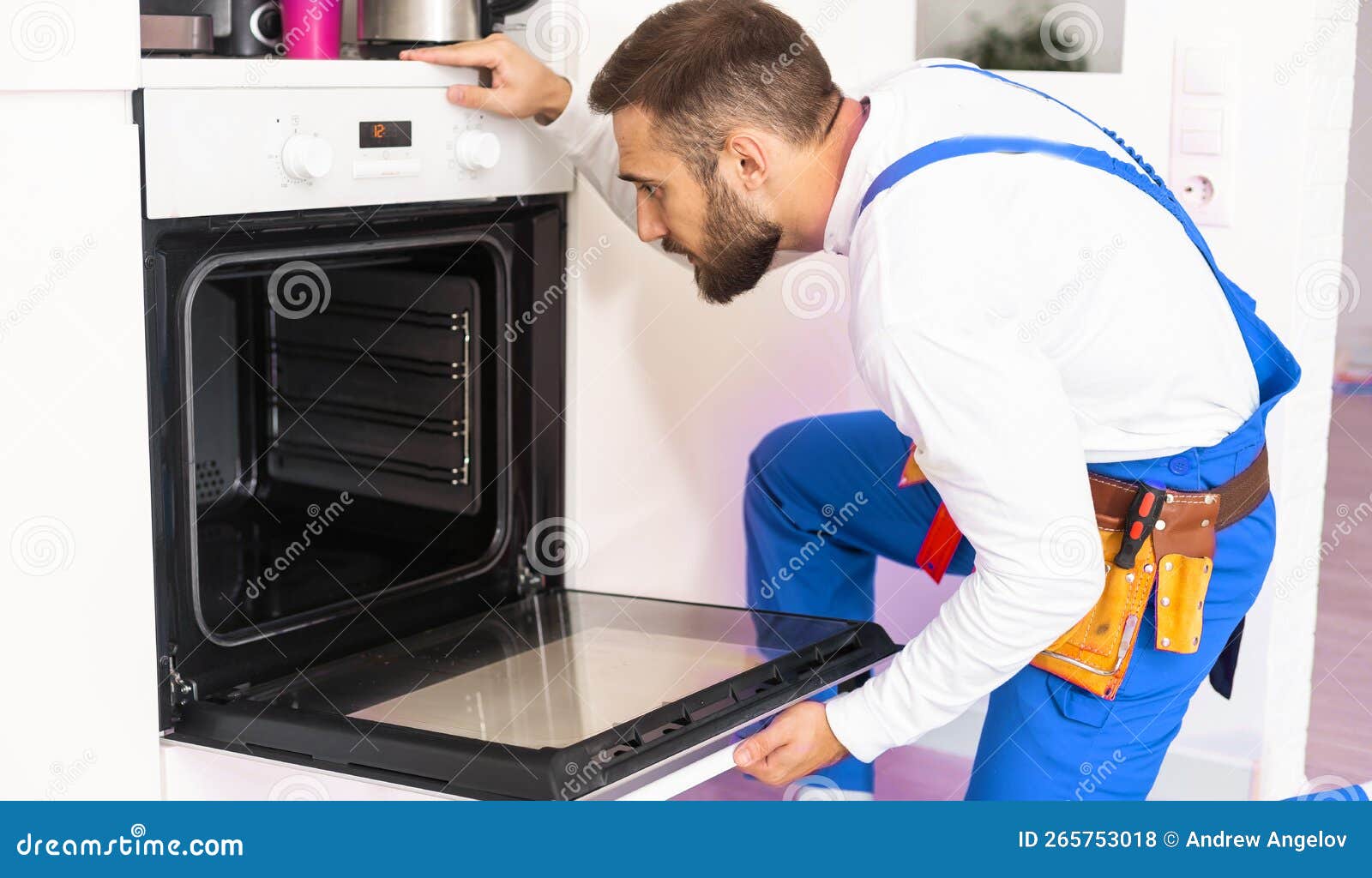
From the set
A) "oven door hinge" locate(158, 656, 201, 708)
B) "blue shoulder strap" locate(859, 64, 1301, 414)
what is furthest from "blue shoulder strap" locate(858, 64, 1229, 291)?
"oven door hinge" locate(158, 656, 201, 708)

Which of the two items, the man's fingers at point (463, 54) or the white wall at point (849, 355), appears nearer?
the man's fingers at point (463, 54)

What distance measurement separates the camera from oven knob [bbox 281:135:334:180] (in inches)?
53.2

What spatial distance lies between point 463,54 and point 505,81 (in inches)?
2.2

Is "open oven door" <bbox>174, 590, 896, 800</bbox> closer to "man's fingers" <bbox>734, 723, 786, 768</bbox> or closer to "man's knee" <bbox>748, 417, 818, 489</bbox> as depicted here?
"man's fingers" <bbox>734, 723, 786, 768</bbox>

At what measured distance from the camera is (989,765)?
62.2 inches

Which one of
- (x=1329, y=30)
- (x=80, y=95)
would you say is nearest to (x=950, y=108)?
(x=1329, y=30)

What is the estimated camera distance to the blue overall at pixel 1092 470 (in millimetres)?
1466

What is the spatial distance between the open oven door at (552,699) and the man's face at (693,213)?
376 mm

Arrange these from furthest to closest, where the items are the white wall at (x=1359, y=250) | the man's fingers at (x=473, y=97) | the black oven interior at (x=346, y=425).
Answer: the white wall at (x=1359, y=250) < the black oven interior at (x=346, y=425) < the man's fingers at (x=473, y=97)

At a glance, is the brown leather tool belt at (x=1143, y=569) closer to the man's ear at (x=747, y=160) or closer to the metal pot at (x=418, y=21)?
the man's ear at (x=747, y=160)

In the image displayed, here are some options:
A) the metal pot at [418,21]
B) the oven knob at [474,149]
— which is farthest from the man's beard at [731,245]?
the metal pot at [418,21]

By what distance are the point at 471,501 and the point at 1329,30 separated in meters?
1.11

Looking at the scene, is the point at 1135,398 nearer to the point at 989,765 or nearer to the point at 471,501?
the point at 989,765

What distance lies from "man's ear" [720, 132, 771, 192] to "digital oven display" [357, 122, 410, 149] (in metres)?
0.32
